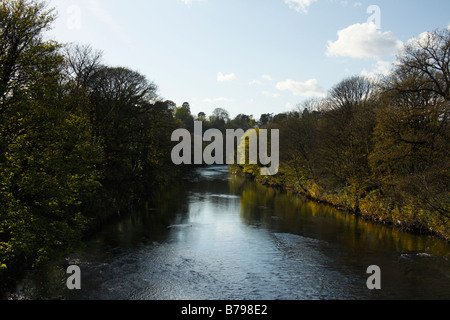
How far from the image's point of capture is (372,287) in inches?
555

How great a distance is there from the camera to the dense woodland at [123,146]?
1273 cm

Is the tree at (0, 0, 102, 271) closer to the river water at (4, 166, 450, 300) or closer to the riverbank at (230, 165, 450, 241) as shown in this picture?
the river water at (4, 166, 450, 300)

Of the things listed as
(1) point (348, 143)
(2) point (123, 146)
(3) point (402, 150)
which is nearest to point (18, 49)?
A: (2) point (123, 146)

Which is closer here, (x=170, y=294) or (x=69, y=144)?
(x=170, y=294)

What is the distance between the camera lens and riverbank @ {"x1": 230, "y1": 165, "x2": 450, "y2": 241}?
21.6 meters

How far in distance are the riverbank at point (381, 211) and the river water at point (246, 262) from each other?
0.93 m

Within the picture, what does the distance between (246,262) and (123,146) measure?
58.3 ft

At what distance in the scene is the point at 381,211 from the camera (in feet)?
87.2

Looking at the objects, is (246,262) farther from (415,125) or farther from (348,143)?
(348,143)

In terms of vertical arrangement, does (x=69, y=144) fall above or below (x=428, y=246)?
above
